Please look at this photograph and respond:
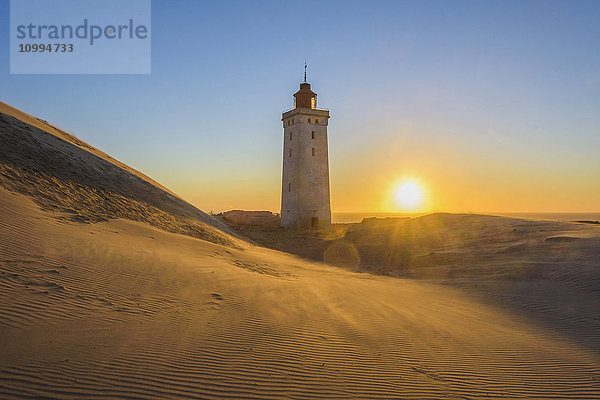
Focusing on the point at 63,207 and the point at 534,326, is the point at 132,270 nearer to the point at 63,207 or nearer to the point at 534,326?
the point at 63,207

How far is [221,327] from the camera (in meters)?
6.75

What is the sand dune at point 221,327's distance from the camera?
498 cm

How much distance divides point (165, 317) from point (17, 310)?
212 centimetres

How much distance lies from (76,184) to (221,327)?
1026cm

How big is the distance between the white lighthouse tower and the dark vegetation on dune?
15065 millimetres

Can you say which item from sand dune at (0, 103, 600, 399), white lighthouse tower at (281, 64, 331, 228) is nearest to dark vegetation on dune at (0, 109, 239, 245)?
sand dune at (0, 103, 600, 399)

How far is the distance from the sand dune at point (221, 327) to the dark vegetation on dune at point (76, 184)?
0.43ft

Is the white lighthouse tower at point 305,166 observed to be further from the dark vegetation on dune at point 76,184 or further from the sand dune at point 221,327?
the sand dune at point 221,327

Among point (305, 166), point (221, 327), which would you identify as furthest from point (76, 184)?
point (305, 166)

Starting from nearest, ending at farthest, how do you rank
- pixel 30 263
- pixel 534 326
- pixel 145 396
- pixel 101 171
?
pixel 145 396 → pixel 30 263 → pixel 534 326 → pixel 101 171

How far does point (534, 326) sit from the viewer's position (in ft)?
29.2

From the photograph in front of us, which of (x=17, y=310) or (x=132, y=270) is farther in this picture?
(x=132, y=270)

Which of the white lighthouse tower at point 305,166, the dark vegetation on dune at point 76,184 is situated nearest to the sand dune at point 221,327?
the dark vegetation on dune at point 76,184

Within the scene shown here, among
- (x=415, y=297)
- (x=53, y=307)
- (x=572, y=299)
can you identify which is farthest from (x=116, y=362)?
(x=572, y=299)
